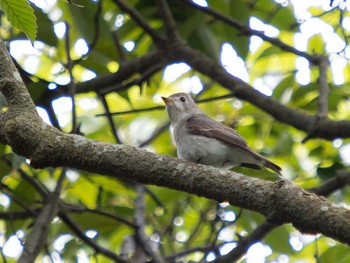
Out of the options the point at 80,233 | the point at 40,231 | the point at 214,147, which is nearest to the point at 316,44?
the point at 214,147

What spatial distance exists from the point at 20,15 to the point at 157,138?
455 centimetres

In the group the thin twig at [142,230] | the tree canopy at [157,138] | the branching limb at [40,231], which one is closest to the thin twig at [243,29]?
the tree canopy at [157,138]

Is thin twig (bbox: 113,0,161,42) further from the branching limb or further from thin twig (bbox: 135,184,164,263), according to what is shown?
the branching limb

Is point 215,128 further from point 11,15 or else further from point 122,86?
point 11,15

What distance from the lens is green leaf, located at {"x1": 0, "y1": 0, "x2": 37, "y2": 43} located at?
303 cm

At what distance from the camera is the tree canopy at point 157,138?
3193 millimetres

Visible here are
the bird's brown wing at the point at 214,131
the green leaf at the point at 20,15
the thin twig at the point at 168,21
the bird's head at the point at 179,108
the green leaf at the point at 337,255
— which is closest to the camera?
the green leaf at the point at 20,15

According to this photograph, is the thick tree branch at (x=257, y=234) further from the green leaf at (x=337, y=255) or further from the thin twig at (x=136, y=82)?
the thin twig at (x=136, y=82)

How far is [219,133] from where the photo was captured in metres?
5.72

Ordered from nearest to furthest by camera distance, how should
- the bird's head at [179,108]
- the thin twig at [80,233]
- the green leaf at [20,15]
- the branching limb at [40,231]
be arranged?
the green leaf at [20,15]
the branching limb at [40,231]
the thin twig at [80,233]
the bird's head at [179,108]

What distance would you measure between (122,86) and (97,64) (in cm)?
29

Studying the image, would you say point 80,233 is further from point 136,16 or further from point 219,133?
point 136,16

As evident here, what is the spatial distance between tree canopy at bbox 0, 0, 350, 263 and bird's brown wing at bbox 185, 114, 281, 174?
0.23 m

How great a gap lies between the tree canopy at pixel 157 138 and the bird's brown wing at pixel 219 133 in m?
0.23
